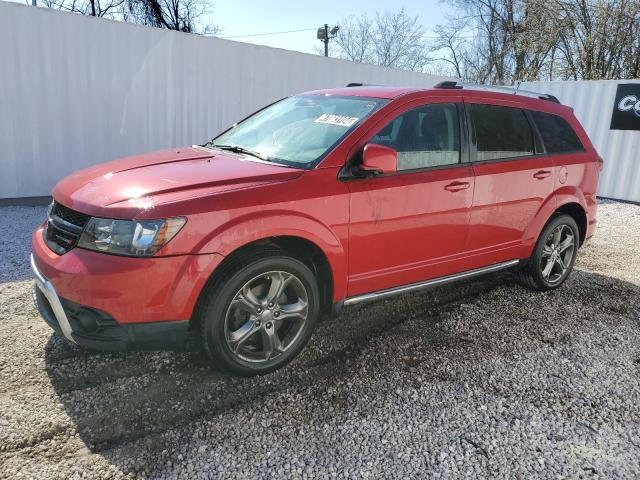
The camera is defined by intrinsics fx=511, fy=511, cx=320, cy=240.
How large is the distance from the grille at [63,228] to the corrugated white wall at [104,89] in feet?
16.6

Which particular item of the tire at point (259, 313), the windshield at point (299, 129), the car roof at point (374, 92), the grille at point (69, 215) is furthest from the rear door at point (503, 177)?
the grille at point (69, 215)

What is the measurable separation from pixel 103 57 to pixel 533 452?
25.1 feet

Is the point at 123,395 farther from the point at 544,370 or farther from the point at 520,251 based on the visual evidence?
the point at 520,251

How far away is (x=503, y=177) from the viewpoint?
4.05 m

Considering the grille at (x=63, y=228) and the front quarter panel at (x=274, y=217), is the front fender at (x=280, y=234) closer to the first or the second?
the front quarter panel at (x=274, y=217)

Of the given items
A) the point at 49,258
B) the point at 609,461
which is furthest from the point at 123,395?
the point at 609,461

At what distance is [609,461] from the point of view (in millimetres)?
2490

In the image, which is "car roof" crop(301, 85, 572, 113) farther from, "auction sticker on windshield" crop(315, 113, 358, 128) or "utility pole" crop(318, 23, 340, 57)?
"utility pole" crop(318, 23, 340, 57)

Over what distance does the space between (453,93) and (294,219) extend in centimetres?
180

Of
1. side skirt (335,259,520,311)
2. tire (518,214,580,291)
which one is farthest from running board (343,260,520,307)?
tire (518,214,580,291)

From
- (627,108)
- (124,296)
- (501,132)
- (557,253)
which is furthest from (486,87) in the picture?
(627,108)

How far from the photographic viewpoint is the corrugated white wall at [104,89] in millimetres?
7074

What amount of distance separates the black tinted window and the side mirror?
Answer: 6.64 feet

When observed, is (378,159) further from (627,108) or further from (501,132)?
(627,108)
